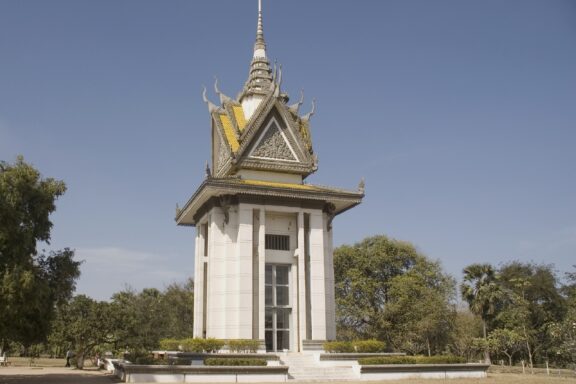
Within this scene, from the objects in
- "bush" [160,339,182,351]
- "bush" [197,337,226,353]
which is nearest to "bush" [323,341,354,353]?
"bush" [197,337,226,353]

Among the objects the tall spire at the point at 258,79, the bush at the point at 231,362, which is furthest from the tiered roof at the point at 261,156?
the bush at the point at 231,362

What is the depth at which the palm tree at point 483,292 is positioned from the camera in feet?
144

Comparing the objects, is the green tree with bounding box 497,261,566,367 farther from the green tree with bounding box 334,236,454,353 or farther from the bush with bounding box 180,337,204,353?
the bush with bounding box 180,337,204,353

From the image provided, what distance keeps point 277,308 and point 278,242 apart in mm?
3542

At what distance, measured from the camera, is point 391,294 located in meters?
48.0

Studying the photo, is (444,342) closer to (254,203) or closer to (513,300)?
(513,300)

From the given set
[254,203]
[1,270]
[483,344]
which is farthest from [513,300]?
[1,270]

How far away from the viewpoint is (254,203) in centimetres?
2991

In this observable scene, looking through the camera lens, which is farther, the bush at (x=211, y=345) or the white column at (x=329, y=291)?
the white column at (x=329, y=291)

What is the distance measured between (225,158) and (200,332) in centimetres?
988

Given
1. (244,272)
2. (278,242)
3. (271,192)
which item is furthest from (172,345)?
(271,192)

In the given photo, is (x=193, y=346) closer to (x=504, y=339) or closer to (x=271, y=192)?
(x=271, y=192)

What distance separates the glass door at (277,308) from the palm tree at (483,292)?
20.5m

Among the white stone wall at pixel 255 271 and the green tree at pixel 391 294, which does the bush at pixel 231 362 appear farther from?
the green tree at pixel 391 294
